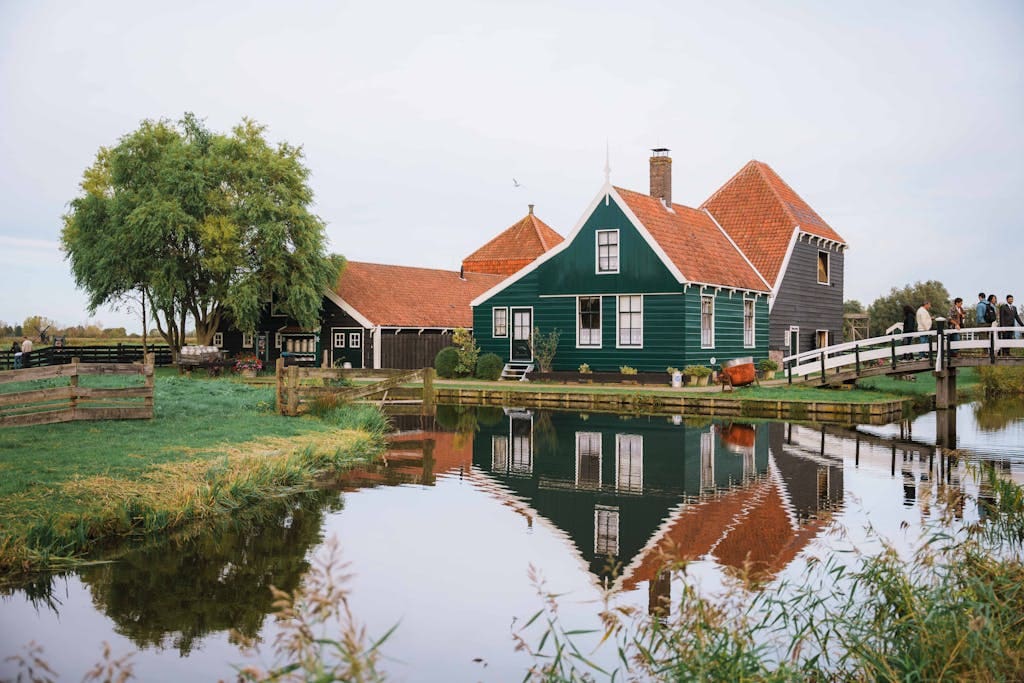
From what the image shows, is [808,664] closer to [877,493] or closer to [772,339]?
[877,493]

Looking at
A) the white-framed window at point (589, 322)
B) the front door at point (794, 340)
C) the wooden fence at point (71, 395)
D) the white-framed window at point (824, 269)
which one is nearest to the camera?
the wooden fence at point (71, 395)

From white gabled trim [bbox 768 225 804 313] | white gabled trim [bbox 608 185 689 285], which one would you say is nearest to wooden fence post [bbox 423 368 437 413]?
white gabled trim [bbox 608 185 689 285]

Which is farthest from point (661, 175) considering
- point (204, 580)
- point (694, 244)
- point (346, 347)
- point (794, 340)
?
point (204, 580)

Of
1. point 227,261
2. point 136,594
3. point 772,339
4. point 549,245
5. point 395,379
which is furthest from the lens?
point 549,245

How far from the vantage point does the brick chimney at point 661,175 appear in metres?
34.2

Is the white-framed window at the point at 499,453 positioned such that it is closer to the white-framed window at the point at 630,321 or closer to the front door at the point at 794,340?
the white-framed window at the point at 630,321

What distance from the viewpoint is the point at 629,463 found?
1535 centimetres

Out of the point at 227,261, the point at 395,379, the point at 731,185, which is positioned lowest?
the point at 395,379

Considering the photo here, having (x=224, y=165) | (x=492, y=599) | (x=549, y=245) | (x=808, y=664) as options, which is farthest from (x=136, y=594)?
(x=549, y=245)

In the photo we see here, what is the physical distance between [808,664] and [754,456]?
37.6ft

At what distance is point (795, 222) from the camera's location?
36719 mm

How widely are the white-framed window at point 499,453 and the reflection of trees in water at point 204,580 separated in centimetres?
493

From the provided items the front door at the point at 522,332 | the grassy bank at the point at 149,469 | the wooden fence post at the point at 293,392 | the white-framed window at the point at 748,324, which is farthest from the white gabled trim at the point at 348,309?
the grassy bank at the point at 149,469

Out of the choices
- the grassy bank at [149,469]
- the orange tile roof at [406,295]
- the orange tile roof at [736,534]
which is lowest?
the orange tile roof at [736,534]
